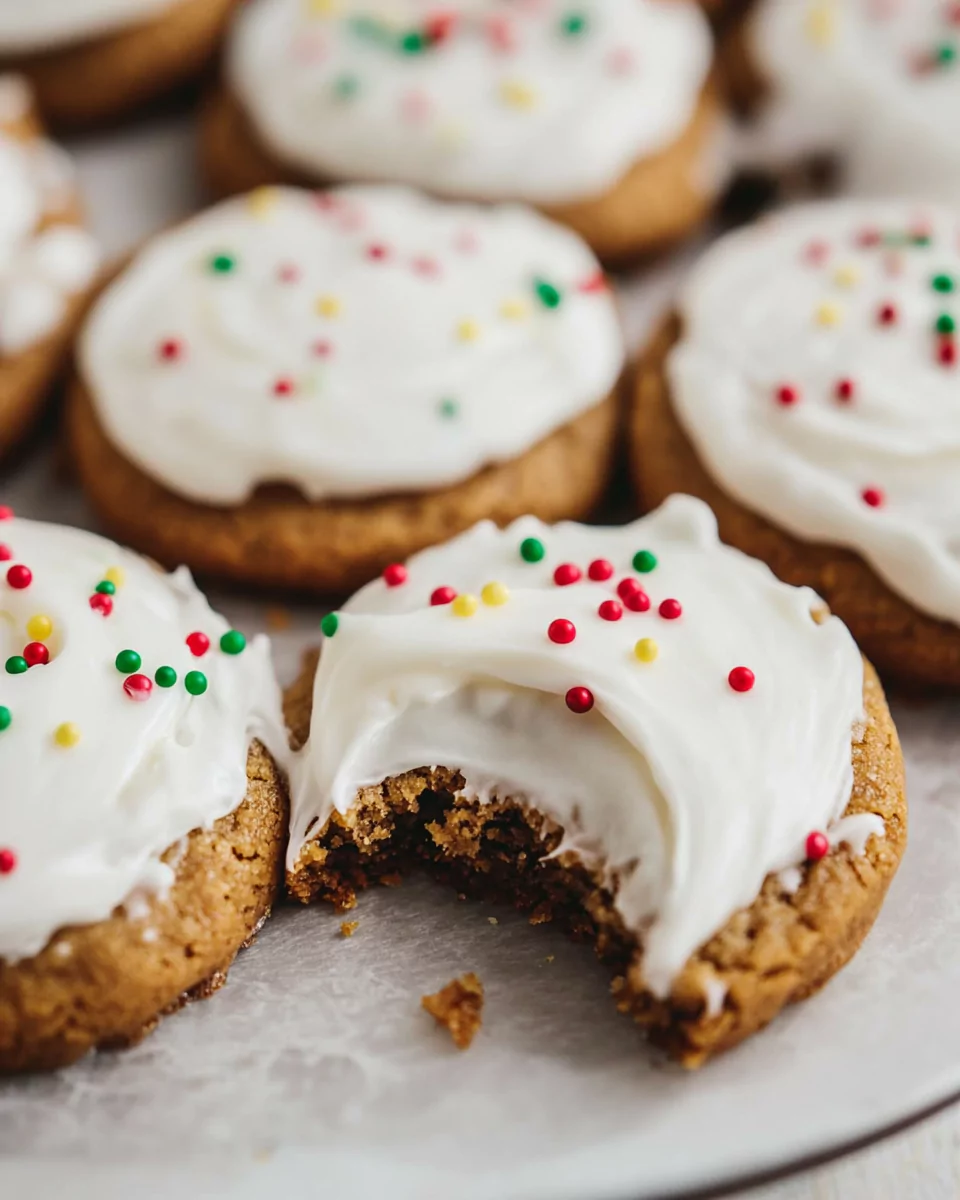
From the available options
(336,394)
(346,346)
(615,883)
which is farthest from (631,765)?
(346,346)

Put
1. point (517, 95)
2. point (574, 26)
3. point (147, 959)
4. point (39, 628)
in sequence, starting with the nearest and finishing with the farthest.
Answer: point (147, 959)
point (39, 628)
point (517, 95)
point (574, 26)

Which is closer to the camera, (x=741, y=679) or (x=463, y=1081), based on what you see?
(x=463, y=1081)

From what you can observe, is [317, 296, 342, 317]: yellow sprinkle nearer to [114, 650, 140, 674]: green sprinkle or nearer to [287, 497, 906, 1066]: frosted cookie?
[287, 497, 906, 1066]: frosted cookie

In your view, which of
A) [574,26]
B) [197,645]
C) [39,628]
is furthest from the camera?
[574,26]

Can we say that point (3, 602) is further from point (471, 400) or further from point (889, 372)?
point (889, 372)

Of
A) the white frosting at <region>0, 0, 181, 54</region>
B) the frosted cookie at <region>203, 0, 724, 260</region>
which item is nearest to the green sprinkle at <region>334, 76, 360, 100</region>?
the frosted cookie at <region>203, 0, 724, 260</region>

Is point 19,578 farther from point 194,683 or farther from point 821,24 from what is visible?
point 821,24

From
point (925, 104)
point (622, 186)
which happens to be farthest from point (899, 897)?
point (925, 104)

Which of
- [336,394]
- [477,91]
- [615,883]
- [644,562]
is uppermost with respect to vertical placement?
[477,91]

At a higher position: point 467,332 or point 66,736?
point 467,332
